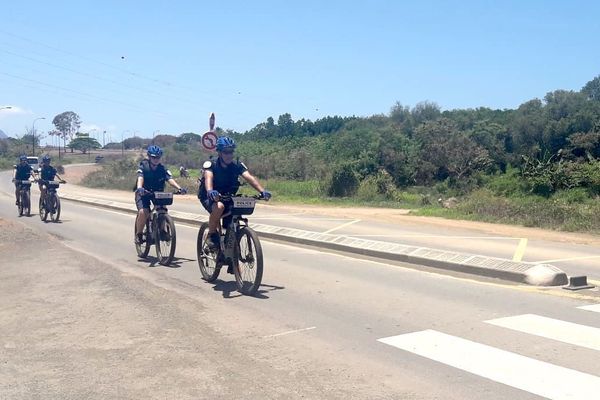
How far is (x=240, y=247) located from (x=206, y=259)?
1.02 m

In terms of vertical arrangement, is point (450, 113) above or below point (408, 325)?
above

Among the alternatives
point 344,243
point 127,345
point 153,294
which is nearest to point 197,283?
point 153,294

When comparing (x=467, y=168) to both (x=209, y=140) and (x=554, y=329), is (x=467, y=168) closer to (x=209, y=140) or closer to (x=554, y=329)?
(x=209, y=140)

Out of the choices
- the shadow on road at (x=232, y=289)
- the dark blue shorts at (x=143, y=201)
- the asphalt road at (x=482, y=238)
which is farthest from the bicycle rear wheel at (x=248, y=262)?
the asphalt road at (x=482, y=238)

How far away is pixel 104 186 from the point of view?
54.8 metres

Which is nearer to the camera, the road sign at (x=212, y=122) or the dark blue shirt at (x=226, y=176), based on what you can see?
the dark blue shirt at (x=226, y=176)

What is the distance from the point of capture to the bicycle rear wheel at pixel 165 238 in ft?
36.2

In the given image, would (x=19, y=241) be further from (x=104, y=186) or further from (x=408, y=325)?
(x=104, y=186)

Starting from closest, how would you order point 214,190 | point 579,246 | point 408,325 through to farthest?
point 408,325
point 214,190
point 579,246

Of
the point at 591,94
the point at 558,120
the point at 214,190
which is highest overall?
the point at 591,94

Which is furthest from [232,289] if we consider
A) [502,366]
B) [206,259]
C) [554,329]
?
[502,366]

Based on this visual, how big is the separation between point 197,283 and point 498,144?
157ft

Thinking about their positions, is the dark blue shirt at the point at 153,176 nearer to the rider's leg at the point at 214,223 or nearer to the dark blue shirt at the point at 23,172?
the rider's leg at the point at 214,223

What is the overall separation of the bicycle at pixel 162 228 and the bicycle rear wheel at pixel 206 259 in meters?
1.42
